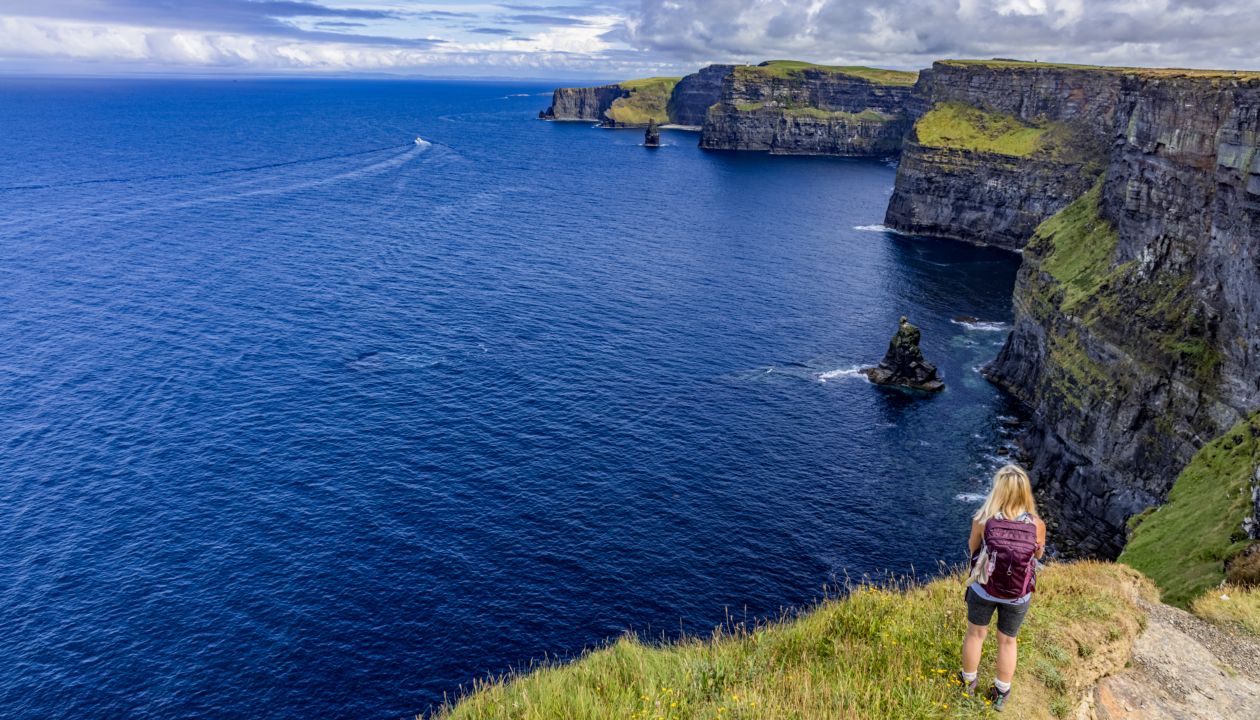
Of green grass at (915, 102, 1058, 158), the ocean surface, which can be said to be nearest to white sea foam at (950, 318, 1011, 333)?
the ocean surface

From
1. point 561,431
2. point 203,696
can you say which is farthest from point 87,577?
point 561,431

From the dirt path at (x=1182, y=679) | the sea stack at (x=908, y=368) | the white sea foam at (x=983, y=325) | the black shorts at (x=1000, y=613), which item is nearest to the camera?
the black shorts at (x=1000, y=613)

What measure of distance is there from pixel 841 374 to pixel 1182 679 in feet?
244

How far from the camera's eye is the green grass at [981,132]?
15862cm

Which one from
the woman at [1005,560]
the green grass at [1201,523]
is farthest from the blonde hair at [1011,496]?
the green grass at [1201,523]

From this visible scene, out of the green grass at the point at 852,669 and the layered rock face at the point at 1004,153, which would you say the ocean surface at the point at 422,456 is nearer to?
the layered rock face at the point at 1004,153

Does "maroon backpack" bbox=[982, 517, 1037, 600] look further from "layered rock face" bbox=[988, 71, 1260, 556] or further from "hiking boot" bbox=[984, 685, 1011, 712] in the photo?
"layered rock face" bbox=[988, 71, 1260, 556]

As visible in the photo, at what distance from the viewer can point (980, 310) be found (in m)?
118

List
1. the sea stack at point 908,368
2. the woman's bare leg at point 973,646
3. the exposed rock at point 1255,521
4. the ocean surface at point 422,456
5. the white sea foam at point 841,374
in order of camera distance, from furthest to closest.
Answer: the white sea foam at point 841,374
the sea stack at point 908,368
the ocean surface at point 422,456
the exposed rock at point 1255,521
the woman's bare leg at point 973,646

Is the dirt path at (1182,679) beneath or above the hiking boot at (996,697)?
beneath

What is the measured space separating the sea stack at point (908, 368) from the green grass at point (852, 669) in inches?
2684

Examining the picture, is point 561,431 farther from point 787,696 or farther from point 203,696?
point 787,696

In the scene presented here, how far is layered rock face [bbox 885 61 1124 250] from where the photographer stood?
15112cm

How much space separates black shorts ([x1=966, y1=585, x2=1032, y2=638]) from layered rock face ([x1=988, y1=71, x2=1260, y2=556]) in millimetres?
49546
